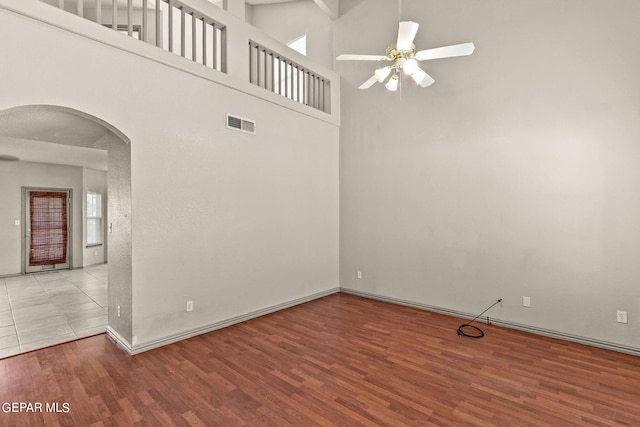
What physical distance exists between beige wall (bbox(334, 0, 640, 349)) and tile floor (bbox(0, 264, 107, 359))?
13.2ft

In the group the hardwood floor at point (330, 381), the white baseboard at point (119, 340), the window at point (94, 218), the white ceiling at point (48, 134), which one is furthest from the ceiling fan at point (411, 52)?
the window at point (94, 218)

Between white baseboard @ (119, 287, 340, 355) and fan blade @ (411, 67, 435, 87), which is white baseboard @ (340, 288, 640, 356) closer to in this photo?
white baseboard @ (119, 287, 340, 355)

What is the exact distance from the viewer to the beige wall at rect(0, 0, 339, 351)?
2.72m

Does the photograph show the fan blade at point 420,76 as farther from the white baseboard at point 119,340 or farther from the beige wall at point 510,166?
the white baseboard at point 119,340

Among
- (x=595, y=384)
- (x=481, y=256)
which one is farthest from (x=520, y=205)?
(x=595, y=384)

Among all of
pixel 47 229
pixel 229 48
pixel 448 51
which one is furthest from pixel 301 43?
pixel 47 229

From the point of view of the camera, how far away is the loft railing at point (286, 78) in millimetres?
4438

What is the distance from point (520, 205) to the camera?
3836mm

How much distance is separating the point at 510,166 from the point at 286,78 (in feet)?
11.2

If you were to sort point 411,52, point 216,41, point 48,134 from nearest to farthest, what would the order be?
point 411,52
point 216,41
point 48,134

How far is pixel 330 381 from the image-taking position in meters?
2.69

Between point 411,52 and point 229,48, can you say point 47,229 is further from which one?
point 411,52

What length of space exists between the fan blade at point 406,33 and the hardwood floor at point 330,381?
2.84m

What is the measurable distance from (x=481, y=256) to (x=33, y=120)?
5.69 metres
